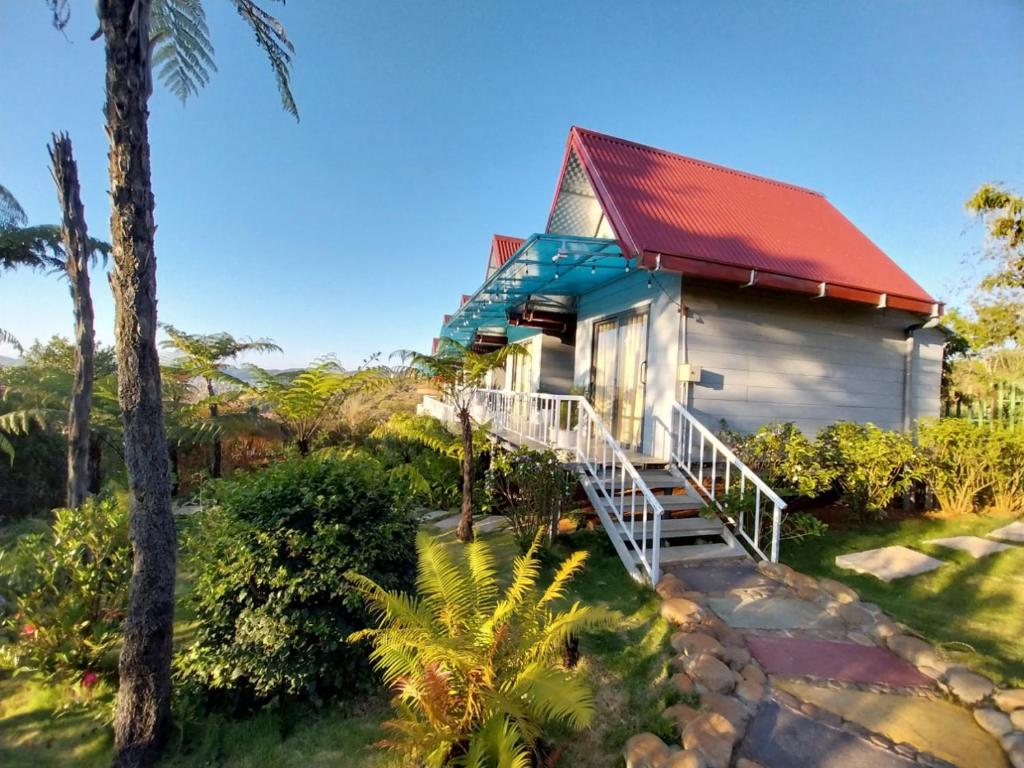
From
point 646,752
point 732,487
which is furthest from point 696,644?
point 732,487

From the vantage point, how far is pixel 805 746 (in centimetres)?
227

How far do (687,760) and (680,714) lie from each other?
16.0 inches

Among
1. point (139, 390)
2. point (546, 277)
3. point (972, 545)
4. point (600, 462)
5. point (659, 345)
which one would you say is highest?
point (546, 277)

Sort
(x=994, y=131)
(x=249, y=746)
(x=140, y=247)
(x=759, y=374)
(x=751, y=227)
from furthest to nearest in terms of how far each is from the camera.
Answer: (x=994, y=131) < (x=751, y=227) < (x=759, y=374) < (x=249, y=746) < (x=140, y=247)

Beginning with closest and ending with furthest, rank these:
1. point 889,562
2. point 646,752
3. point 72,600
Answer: point 646,752
point 72,600
point 889,562

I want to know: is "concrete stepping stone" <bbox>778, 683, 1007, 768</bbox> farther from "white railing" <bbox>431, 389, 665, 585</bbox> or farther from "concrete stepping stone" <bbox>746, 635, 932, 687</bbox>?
"white railing" <bbox>431, 389, 665, 585</bbox>

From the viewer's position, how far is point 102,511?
3.85 m

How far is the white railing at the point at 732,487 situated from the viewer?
4.73 m

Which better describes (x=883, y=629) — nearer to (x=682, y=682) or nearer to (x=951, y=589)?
(x=951, y=589)

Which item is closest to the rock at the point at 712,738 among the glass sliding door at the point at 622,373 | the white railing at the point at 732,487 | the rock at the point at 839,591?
the rock at the point at 839,591

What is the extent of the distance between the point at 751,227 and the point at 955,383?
18.5 ft

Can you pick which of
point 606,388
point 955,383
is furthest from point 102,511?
point 955,383

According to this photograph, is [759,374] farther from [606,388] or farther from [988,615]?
[988,615]

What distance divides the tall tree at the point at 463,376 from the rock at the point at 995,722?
422cm
